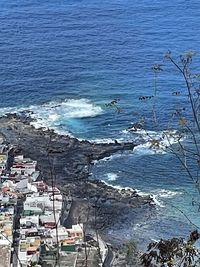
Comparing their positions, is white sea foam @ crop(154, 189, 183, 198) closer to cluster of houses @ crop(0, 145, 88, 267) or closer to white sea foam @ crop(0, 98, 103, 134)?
cluster of houses @ crop(0, 145, 88, 267)

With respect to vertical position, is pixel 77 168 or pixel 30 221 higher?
pixel 30 221

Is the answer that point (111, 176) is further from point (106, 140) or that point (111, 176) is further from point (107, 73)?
point (107, 73)

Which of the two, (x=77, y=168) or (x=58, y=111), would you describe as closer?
(x=77, y=168)

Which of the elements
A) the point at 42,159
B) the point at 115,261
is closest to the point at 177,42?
the point at 42,159

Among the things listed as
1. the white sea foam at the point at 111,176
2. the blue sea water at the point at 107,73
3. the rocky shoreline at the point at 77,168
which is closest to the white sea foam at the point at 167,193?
the blue sea water at the point at 107,73

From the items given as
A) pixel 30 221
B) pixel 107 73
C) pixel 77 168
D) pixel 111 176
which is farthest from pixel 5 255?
pixel 107 73

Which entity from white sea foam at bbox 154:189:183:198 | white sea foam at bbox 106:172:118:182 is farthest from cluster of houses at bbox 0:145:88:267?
white sea foam at bbox 154:189:183:198
